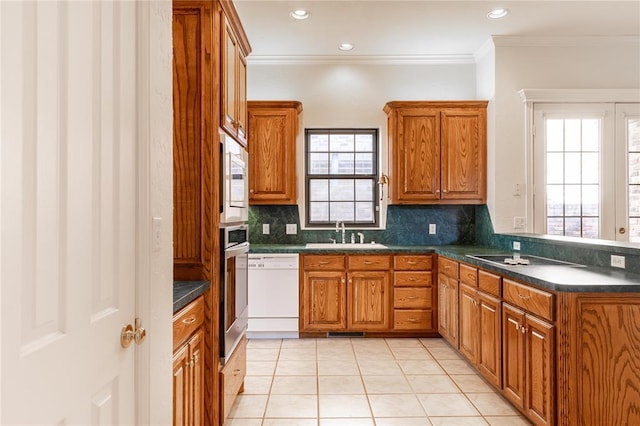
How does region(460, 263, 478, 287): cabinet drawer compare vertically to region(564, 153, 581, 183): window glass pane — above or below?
below

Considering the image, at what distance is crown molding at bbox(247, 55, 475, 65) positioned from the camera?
14.6ft

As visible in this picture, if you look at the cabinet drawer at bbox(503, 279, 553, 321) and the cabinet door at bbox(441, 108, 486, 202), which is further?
the cabinet door at bbox(441, 108, 486, 202)

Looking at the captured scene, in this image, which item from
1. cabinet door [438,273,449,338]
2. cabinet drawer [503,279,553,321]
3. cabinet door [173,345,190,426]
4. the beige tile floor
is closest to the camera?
cabinet door [173,345,190,426]

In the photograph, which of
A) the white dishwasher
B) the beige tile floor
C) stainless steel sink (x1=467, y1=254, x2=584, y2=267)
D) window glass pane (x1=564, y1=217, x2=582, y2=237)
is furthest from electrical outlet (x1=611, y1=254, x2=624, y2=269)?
the white dishwasher

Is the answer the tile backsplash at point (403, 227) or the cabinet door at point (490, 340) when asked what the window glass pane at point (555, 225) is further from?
the cabinet door at point (490, 340)

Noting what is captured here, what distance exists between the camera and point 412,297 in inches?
157

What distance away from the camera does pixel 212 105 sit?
199 centimetres

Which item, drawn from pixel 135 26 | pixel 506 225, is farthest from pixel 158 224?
pixel 506 225

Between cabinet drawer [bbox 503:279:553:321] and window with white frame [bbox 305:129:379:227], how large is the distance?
7.23 feet

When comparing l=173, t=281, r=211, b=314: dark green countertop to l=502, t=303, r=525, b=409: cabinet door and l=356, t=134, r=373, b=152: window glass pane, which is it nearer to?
l=502, t=303, r=525, b=409: cabinet door

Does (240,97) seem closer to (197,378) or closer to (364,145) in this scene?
(197,378)

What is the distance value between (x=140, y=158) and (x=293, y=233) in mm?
3352

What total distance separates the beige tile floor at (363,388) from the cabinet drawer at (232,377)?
16 centimetres

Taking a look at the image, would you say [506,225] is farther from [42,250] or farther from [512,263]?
[42,250]
